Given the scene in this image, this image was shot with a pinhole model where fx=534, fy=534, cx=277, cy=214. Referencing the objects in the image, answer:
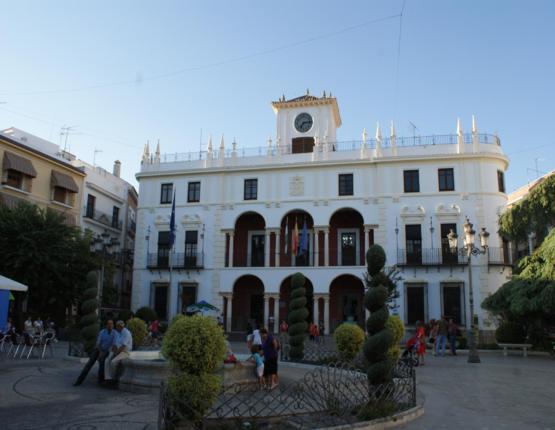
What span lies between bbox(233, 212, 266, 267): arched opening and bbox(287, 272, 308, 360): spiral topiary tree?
17006 mm

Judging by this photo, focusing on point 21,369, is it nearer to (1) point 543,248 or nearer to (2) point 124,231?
(1) point 543,248

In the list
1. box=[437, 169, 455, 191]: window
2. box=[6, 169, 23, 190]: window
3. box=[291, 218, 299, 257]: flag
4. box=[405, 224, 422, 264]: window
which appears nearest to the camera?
box=[405, 224, 422, 264]: window

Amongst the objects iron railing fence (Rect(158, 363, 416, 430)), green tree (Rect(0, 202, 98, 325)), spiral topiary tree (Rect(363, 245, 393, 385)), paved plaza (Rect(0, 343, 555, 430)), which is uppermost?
green tree (Rect(0, 202, 98, 325))

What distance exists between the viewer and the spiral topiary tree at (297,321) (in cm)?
1775

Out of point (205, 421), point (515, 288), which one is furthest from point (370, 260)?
point (515, 288)

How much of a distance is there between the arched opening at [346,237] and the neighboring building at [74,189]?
44.3ft

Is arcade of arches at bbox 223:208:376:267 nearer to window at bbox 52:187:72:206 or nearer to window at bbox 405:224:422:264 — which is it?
window at bbox 405:224:422:264

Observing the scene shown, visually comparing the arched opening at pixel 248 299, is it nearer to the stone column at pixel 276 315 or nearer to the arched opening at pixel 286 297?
the arched opening at pixel 286 297

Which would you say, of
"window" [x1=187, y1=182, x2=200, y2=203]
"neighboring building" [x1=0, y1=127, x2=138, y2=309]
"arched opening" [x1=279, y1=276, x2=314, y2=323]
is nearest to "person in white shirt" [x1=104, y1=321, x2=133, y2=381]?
"neighboring building" [x1=0, y1=127, x2=138, y2=309]

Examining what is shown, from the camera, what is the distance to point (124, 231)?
43.1 metres

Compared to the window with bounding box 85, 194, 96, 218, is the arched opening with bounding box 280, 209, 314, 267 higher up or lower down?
lower down

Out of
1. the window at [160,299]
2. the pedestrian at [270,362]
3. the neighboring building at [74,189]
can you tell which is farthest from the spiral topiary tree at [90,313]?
the window at [160,299]

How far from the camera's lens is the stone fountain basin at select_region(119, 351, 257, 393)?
432 inches

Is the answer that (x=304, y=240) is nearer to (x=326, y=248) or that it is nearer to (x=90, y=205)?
(x=326, y=248)
